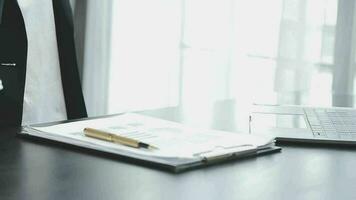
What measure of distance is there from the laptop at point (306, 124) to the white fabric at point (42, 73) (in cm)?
91

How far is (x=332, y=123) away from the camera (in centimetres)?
116

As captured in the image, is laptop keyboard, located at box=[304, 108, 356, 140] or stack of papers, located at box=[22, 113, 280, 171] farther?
laptop keyboard, located at box=[304, 108, 356, 140]

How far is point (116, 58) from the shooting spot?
Answer: 110 inches

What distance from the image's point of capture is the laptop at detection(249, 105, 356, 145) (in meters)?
1.07

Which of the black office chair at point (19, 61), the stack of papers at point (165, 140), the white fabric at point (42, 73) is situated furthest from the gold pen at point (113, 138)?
the white fabric at point (42, 73)

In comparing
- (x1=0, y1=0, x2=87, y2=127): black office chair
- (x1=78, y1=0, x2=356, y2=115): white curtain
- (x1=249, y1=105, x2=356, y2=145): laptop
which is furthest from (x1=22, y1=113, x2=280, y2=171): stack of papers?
(x1=78, y1=0, x2=356, y2=115): white curtain

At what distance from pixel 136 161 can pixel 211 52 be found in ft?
5.77

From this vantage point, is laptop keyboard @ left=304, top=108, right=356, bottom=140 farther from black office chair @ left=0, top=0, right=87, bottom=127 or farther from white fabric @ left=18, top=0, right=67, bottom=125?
white fabric @ left=18, top=0, right=67, bottom=125

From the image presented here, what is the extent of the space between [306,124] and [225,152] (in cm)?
35

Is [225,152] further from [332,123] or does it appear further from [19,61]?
[19,61]

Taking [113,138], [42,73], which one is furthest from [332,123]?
[42,73]

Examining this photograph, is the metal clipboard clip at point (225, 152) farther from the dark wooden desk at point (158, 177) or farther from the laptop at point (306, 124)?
the laptop at point (306, 124)

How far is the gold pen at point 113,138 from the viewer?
2.88 ft

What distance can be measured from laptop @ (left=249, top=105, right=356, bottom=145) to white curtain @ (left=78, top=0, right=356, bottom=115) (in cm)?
91
